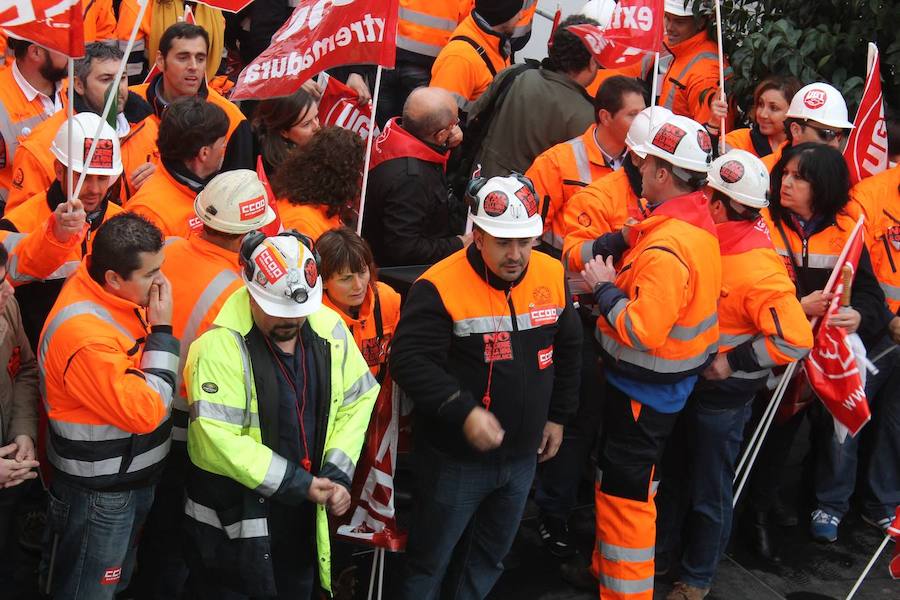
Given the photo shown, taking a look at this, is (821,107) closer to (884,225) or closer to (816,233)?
(884,225)

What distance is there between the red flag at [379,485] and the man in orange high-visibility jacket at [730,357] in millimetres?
1671

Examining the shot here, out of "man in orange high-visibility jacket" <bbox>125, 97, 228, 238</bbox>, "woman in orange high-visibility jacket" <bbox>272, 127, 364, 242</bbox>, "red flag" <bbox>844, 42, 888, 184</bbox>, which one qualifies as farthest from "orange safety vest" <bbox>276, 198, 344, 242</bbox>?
"red flag" <bbox>844, 42, 888, 184</bbox>

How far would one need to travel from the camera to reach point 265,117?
20.6 feet

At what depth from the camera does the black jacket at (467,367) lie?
467 cm

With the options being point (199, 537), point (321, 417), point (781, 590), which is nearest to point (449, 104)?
point (321, 417)

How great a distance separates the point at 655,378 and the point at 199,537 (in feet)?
7.55

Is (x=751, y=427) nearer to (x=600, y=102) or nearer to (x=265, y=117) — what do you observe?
(x=600, y=102)

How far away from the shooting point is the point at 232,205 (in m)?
4.63

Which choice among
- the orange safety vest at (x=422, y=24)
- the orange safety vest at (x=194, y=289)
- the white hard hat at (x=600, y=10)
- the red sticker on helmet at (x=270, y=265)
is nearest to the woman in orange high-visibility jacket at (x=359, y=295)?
the orange safety vest at (x=194, y=289)

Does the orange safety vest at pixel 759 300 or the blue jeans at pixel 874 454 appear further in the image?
the blue jeans at pixel 874 454

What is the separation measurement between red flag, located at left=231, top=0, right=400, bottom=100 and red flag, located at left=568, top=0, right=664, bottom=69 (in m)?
1.50

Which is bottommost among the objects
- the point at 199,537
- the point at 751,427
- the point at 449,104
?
the point at 751,427

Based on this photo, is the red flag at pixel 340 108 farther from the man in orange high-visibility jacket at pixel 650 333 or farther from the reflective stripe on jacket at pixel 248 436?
the reflective stripe on jacket at pixel 248 436

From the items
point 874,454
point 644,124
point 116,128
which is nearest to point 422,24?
point 116,128
